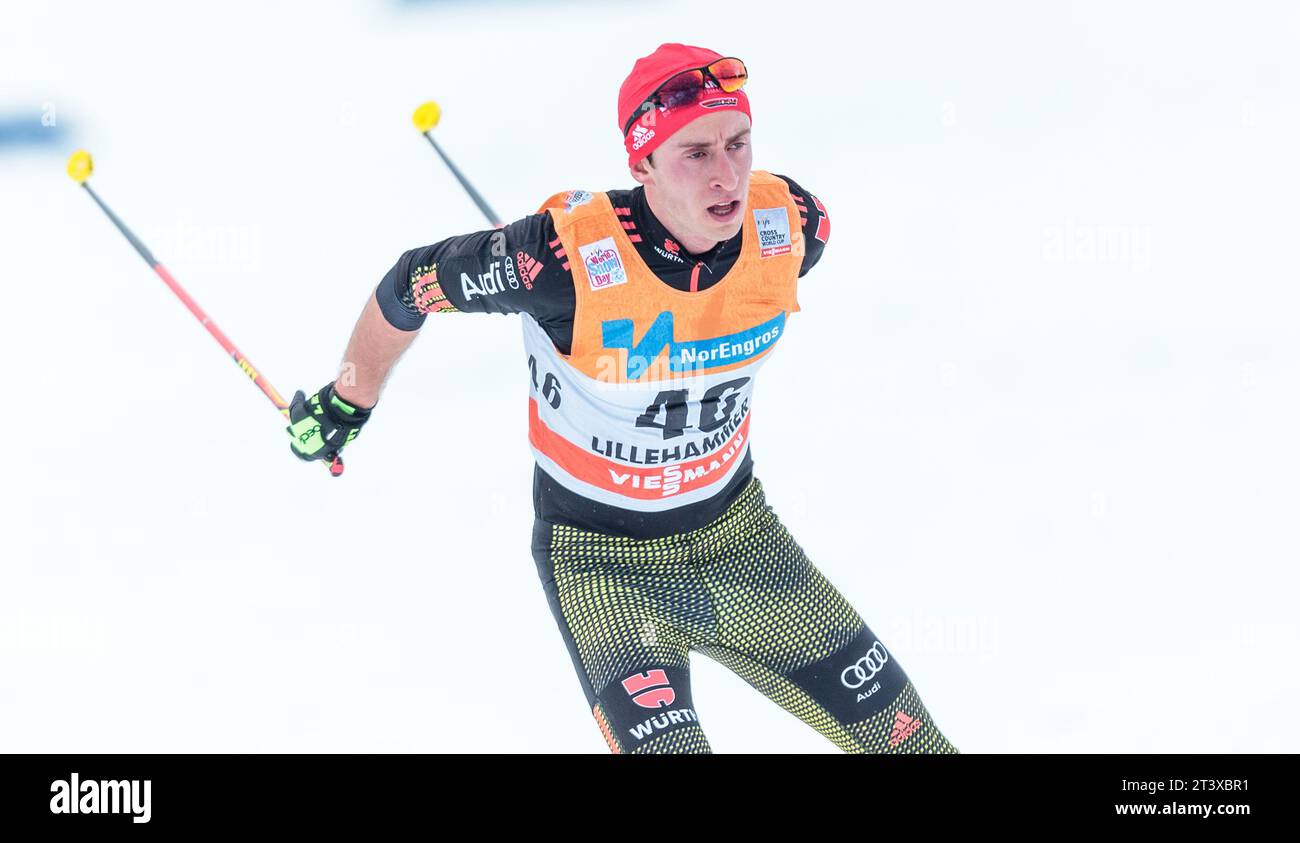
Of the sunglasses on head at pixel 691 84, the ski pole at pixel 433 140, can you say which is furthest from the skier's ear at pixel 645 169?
the ski pole at pixel 433 140

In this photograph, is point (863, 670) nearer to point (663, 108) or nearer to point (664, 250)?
point (664, 250)

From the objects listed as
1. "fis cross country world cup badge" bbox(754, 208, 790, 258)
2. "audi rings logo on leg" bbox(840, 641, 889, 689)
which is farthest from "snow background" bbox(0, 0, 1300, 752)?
"fis cross country world cup badge" bbox(754, 208, 790, 258)

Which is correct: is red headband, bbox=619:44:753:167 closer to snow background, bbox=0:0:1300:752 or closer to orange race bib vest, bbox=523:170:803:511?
orange race bib vest, bbox=523:170:803:511

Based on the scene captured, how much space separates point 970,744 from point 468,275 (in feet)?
6.99

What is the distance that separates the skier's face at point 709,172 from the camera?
320cm

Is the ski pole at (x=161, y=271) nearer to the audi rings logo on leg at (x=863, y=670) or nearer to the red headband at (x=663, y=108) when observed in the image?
the red headband at (x=663, y=108)

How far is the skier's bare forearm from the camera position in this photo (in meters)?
3.54

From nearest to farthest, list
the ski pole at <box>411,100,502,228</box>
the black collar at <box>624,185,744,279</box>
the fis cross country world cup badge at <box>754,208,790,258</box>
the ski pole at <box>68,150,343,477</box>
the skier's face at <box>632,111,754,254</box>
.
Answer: the skier's face at <box>632,111,754,254</box>, the black collar at <box>624,185,744,279</box>, the fis cross country world cup badge at <box>754,208,790,258</box>, the ski pole at <box>68,150,343,477</box>, the ski pole at <box>411,100,502,228</box>

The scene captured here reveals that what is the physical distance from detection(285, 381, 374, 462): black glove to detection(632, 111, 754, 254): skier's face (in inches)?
40.1

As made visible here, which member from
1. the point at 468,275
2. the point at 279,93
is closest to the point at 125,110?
the point at 279,93

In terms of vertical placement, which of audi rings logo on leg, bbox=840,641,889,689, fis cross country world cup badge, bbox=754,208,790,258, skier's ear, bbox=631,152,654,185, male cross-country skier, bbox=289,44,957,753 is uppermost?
skier's ear, bbox=631,152,654,185

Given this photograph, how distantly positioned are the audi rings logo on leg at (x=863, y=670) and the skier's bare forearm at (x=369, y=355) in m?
1.31

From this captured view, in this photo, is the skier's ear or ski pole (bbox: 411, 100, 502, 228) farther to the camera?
ski pole (bbox: 411, 100, 502, 228)

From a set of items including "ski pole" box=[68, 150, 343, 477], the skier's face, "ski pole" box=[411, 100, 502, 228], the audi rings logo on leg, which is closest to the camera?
the skier's face
